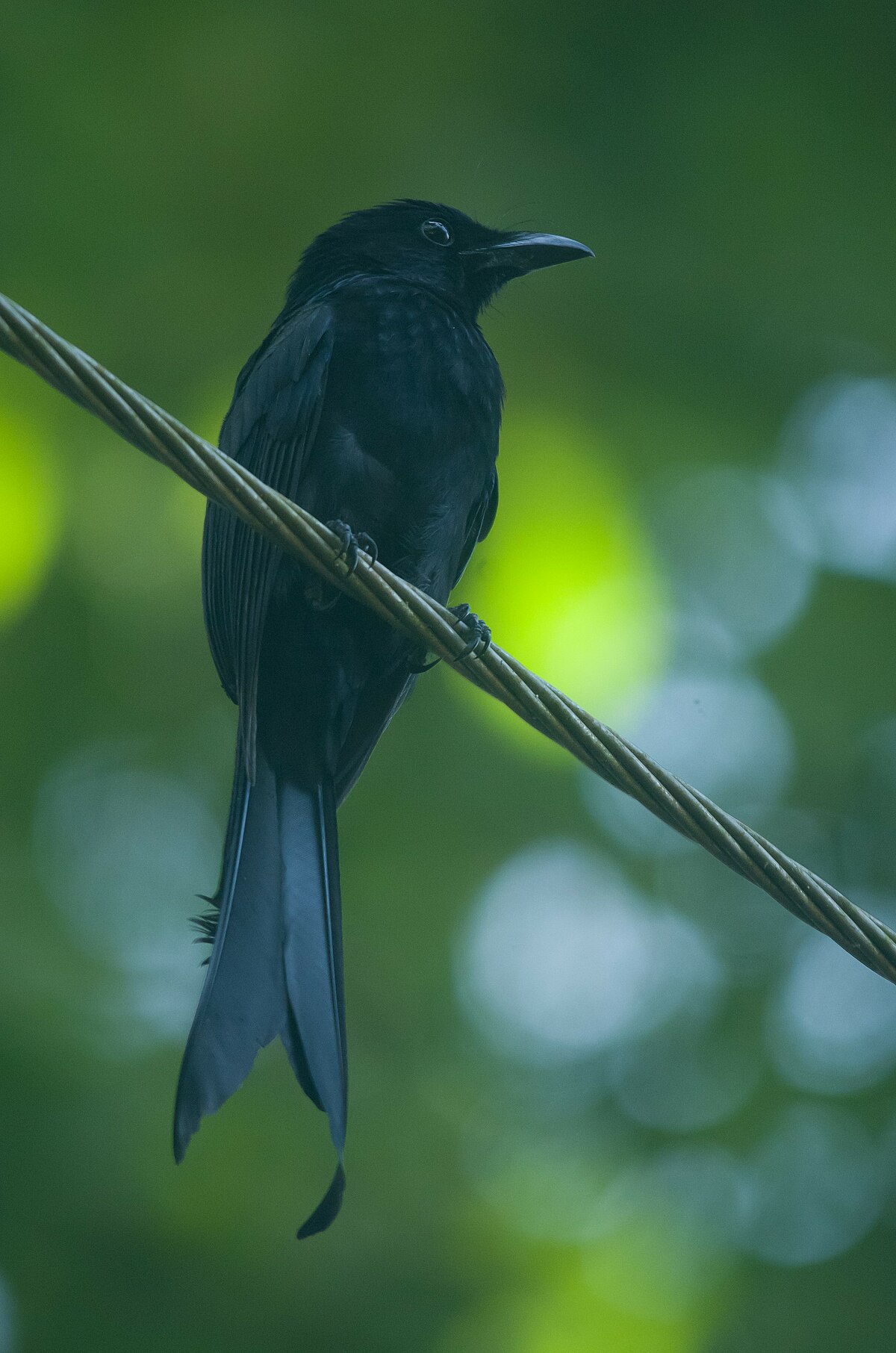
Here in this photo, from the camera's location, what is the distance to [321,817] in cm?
284

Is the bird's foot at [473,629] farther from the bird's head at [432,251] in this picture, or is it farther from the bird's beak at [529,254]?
the bird's beak at [529,254]

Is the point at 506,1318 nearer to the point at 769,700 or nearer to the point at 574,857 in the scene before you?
the point at 574,857

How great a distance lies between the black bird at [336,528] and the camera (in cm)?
265

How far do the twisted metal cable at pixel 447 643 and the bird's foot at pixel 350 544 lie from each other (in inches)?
1.9

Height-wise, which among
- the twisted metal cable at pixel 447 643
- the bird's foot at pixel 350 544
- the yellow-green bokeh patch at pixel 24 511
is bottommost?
the twisted metal cable at pixel 447 643

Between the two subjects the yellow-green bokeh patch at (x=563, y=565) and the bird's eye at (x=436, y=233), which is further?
the yellow-green bokeh patch at (x=563, y=565)

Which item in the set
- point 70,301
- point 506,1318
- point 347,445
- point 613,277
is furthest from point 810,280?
point 506,1318

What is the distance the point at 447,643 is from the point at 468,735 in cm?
404

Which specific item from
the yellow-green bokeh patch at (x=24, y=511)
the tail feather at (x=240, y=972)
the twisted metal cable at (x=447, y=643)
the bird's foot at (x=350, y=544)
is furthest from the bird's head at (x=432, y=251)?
the yellow-green bokeh patch at (x=24, y=511)

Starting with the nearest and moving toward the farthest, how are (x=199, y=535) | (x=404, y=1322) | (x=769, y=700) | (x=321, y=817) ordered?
(x=321, y=817)
(x=404, y=1322)
(x=199, y=535)
(x=769, y=700)

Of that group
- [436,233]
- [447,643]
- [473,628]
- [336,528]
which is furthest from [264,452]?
[447,643]

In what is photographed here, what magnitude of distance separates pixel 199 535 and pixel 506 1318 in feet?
11.9

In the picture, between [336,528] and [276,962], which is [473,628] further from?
[276,962]

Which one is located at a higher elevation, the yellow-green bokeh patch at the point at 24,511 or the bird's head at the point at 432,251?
the bird's head at the point at 432,251
